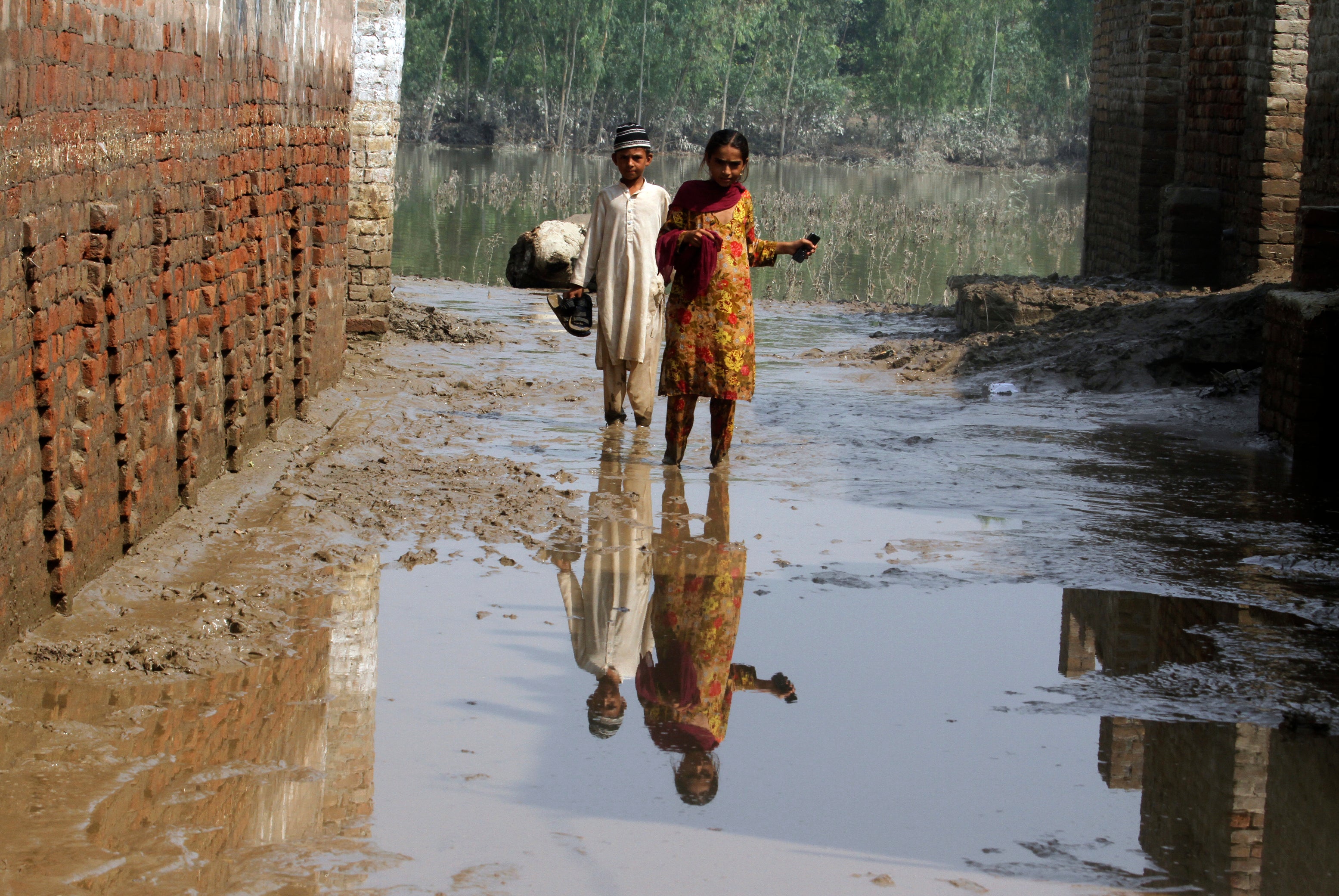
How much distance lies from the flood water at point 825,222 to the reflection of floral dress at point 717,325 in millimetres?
9241

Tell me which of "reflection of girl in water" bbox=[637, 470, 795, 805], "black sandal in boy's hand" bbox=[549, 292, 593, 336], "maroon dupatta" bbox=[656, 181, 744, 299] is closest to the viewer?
"reflection of girl in water" bbox=[637, 470, 795, 805]

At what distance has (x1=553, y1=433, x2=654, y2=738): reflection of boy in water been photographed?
391 centimetres

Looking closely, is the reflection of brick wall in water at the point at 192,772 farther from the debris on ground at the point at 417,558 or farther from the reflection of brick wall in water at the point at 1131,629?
the reflection of brick wall in water at the point at 1131,629

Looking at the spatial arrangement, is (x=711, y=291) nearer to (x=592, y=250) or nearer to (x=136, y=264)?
(x=592, y=250)

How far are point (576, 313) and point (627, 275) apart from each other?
34 cm

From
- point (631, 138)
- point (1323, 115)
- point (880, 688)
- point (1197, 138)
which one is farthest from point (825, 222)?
point (880, 688)

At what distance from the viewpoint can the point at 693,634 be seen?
4352mm

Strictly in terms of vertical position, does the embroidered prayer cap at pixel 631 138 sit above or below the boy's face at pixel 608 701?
above

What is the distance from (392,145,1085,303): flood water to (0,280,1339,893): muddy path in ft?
32.4

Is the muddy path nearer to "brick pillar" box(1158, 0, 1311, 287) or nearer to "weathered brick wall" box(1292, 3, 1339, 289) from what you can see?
"weathered brick wall" box(1292, 3, 1339, 289)

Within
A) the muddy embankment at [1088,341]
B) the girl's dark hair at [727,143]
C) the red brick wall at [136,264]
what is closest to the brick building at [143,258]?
the red brick wall at [136,264]

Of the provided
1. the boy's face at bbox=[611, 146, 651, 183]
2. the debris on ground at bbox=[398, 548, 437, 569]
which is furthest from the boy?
the debris on ground at bbox=[398, 548, 437, 569]

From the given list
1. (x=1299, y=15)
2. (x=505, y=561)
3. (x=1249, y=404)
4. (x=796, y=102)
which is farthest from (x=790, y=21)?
(x=505, y=561)

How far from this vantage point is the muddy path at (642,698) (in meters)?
2.93
